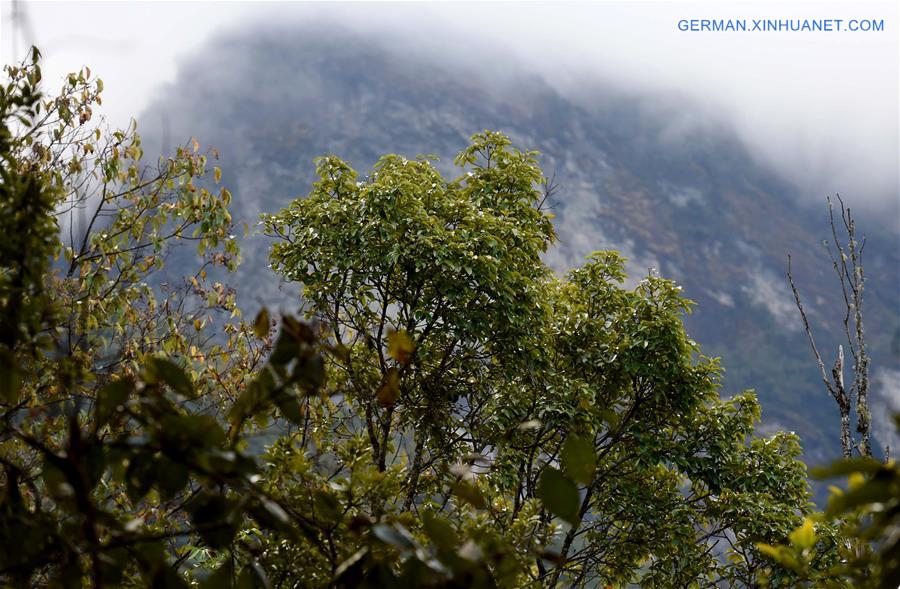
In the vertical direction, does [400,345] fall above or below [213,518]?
above

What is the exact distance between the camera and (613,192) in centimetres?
18050

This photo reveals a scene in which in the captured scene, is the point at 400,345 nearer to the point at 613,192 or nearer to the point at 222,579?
the point at 222,579

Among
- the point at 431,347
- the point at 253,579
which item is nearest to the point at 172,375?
the point at 253,579

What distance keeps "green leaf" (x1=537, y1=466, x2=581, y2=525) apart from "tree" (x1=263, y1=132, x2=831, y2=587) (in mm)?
5811

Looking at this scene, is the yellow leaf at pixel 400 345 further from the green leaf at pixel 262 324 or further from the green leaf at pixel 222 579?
the green leaf at pixel 222 579

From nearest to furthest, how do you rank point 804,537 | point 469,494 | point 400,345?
point 469,494 → point 400,345 → point 804,537

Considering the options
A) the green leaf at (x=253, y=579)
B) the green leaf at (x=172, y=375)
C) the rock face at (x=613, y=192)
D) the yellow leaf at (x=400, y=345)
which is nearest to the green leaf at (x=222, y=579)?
the green leaf at (x=253, y=579)

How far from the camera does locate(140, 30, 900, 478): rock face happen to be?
161250mm

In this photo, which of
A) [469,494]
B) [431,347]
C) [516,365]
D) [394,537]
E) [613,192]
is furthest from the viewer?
[613,192]

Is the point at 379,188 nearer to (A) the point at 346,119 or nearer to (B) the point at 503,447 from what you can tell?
(B) the point at 503,447

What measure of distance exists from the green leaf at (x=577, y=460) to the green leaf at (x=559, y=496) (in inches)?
1.9

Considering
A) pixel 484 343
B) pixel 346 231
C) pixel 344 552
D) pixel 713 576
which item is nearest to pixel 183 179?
pixel 346 231

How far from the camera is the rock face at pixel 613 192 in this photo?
161250mm

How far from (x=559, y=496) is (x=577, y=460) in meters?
0.11
